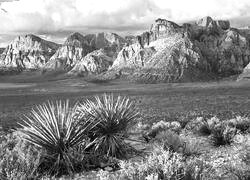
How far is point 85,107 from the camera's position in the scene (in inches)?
364

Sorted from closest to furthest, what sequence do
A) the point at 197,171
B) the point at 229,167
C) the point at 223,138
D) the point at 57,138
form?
the point at 197,171, the point at 229,167, the point at 57,138, the point at 223,138

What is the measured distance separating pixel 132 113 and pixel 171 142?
137 centimetres

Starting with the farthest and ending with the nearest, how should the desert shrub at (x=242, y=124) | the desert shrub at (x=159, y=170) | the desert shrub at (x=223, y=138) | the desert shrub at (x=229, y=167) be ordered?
1. the desert shrub at (x=242, y=124)
2. the desert shrub at (x=223, y=138)
3. the desert shrub at (x=229, y=167)
4. the desert shrub at (x=159, y=170)

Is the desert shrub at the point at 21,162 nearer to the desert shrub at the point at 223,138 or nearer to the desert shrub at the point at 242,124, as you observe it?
the desert shrub at the point at 223,138

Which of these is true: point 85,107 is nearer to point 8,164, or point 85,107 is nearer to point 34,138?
point 34,138

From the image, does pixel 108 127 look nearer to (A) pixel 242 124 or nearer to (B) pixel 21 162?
(B) pixel 21 162

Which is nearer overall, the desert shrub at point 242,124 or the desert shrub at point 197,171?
the desert shrub at point 197,171

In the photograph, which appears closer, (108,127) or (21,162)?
(21,162)

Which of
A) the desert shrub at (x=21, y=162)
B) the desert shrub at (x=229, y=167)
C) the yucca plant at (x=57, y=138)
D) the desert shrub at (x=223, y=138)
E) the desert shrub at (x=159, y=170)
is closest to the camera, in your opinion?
the desert shrub at (x=159, y=170)

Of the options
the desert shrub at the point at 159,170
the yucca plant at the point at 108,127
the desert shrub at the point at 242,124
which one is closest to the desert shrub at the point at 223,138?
the desert shrub at the point at 242,124

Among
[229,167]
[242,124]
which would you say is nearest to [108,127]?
[229,167]

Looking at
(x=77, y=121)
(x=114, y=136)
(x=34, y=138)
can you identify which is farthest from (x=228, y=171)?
(x=34, y=138)

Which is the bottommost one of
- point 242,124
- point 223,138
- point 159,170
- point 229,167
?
point 242,124

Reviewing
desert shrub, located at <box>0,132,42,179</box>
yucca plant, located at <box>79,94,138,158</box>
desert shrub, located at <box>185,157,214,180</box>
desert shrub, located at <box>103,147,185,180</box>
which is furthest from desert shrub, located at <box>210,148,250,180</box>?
desert shrub, located at <box>0,132,42,179</box>
